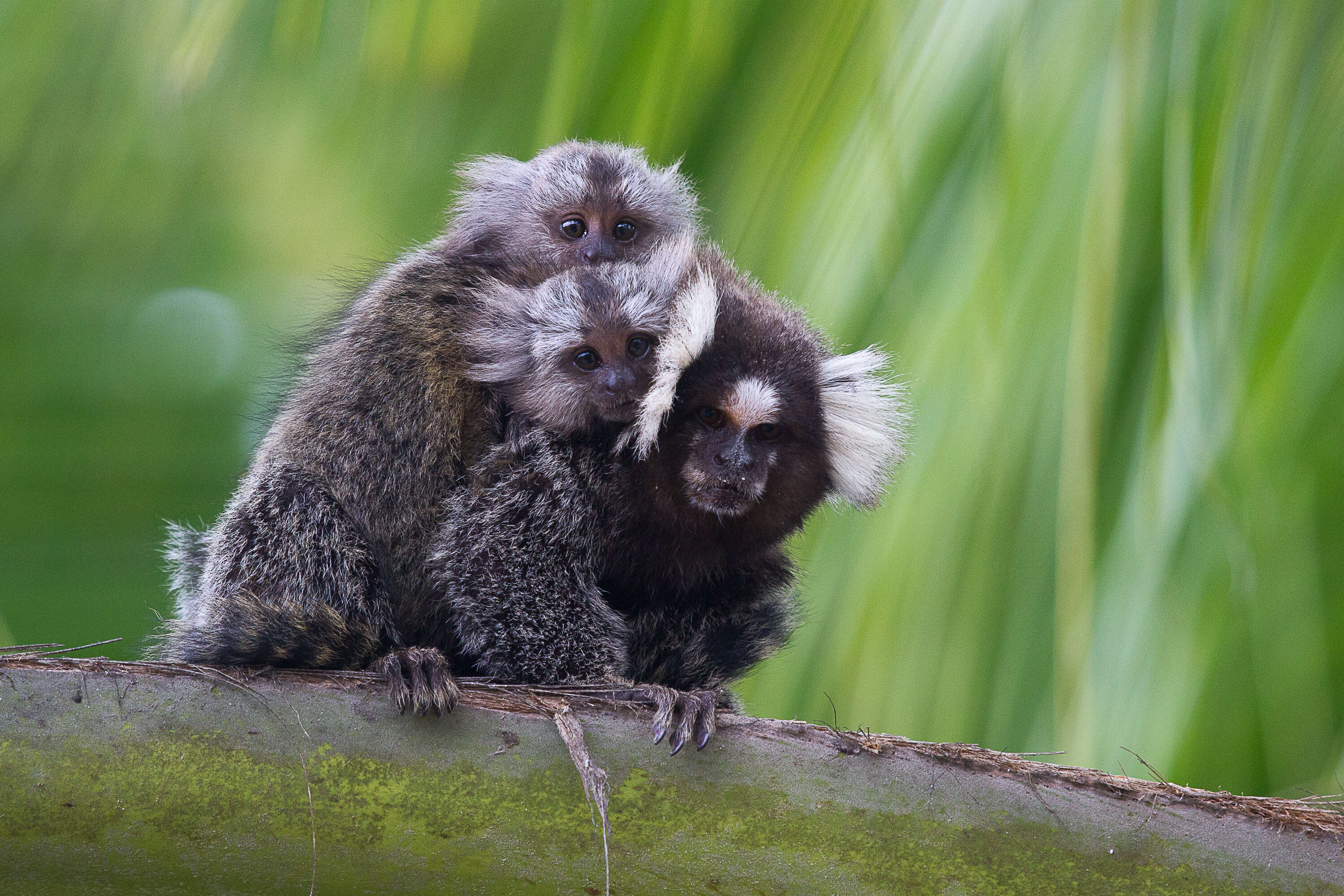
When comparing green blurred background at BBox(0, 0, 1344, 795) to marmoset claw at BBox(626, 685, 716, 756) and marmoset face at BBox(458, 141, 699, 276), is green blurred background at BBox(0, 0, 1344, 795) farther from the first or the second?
marmoset claw at BBox(626, 685, 716, 756)

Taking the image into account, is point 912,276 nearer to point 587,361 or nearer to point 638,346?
point 638,346

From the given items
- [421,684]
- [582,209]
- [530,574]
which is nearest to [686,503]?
[530,574]

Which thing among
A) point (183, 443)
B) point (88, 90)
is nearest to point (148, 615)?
point (183, 443)

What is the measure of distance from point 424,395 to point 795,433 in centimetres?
98

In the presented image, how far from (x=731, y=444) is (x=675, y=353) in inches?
10.4

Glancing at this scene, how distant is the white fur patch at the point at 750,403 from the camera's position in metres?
→ 2.72

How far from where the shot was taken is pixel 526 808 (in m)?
1.95

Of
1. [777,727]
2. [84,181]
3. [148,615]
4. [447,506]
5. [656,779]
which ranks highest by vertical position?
[84,181]

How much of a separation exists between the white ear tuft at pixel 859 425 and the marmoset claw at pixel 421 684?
126cm

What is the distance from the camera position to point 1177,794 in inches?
Result: 80.6

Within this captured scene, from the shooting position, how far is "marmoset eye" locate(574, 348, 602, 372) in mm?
2869

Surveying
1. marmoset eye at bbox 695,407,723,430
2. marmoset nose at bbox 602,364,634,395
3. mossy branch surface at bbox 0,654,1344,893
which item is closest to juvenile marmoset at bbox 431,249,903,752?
marmoset eye at bbox 695,407,723,430

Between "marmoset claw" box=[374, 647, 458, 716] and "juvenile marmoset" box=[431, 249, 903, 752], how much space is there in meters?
0.45

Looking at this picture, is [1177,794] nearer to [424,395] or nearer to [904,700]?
[904,700]
